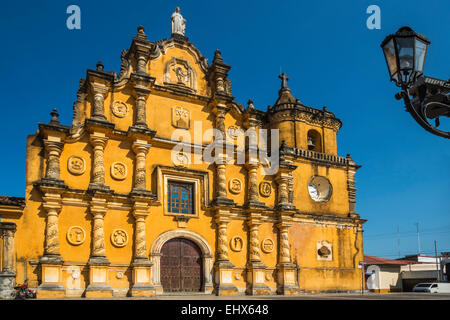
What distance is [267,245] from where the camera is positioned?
2153cm

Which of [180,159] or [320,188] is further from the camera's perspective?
[320,188]

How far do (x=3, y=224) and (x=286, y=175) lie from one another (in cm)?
1351

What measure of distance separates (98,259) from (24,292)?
9.62 ft

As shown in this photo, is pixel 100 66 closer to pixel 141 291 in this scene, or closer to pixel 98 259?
pixel 98 259

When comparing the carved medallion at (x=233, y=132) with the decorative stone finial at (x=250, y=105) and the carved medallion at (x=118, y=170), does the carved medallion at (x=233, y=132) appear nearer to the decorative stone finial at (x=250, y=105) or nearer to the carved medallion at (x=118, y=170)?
the decorative stone finial at (x=250, y=105)

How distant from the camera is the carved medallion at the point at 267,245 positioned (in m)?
21.4

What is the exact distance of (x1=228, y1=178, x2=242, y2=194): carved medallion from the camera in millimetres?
21422

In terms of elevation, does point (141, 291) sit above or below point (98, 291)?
below

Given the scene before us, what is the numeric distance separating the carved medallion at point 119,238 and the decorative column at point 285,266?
26.2 feet

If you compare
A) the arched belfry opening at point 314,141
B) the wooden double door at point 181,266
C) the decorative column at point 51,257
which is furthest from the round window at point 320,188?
the decorative column at point 51,257

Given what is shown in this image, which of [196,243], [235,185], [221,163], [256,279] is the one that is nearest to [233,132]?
[221,163]

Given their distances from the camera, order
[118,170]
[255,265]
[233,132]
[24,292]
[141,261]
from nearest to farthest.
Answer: [24,292] → [141,261] → [118,170] → [255,265] → [233,132]
